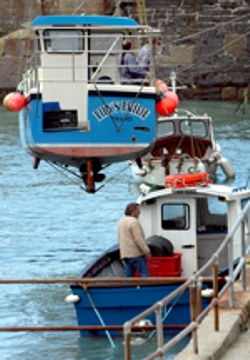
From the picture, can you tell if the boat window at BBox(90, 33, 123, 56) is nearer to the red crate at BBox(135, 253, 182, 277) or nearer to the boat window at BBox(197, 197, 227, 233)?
the boat window at BBox(197, 197, 227, 233)

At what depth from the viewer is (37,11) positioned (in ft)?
141

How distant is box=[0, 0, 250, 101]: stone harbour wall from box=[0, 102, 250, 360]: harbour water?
658 cm

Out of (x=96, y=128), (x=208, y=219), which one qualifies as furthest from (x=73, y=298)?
(x=96, y=128)

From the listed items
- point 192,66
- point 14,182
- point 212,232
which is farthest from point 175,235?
point 192,66

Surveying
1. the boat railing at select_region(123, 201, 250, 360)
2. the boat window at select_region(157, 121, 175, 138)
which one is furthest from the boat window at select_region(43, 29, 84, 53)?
the boat window at select_region(157, 121, 175, 138)

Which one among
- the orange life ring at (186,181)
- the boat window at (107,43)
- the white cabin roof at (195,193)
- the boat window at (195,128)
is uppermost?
the boat window at (107,43)

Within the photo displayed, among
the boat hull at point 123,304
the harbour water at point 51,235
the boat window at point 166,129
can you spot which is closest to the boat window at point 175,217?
the boat hull at point 123,304

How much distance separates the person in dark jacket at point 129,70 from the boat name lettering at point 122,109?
1.03ft

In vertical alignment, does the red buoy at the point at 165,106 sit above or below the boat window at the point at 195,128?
above

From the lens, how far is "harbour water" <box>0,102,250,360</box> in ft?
41.6

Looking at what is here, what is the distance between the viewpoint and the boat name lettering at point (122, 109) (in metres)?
14.6

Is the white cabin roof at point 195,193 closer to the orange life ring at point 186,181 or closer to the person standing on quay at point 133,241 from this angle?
the orange life ring at point 186,181

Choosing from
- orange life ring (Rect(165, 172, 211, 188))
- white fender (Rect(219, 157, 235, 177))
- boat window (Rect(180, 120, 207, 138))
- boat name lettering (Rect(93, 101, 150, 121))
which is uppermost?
boat name lettering (Rect(93, 101, 150, 121))

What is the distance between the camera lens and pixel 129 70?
14828 mm
